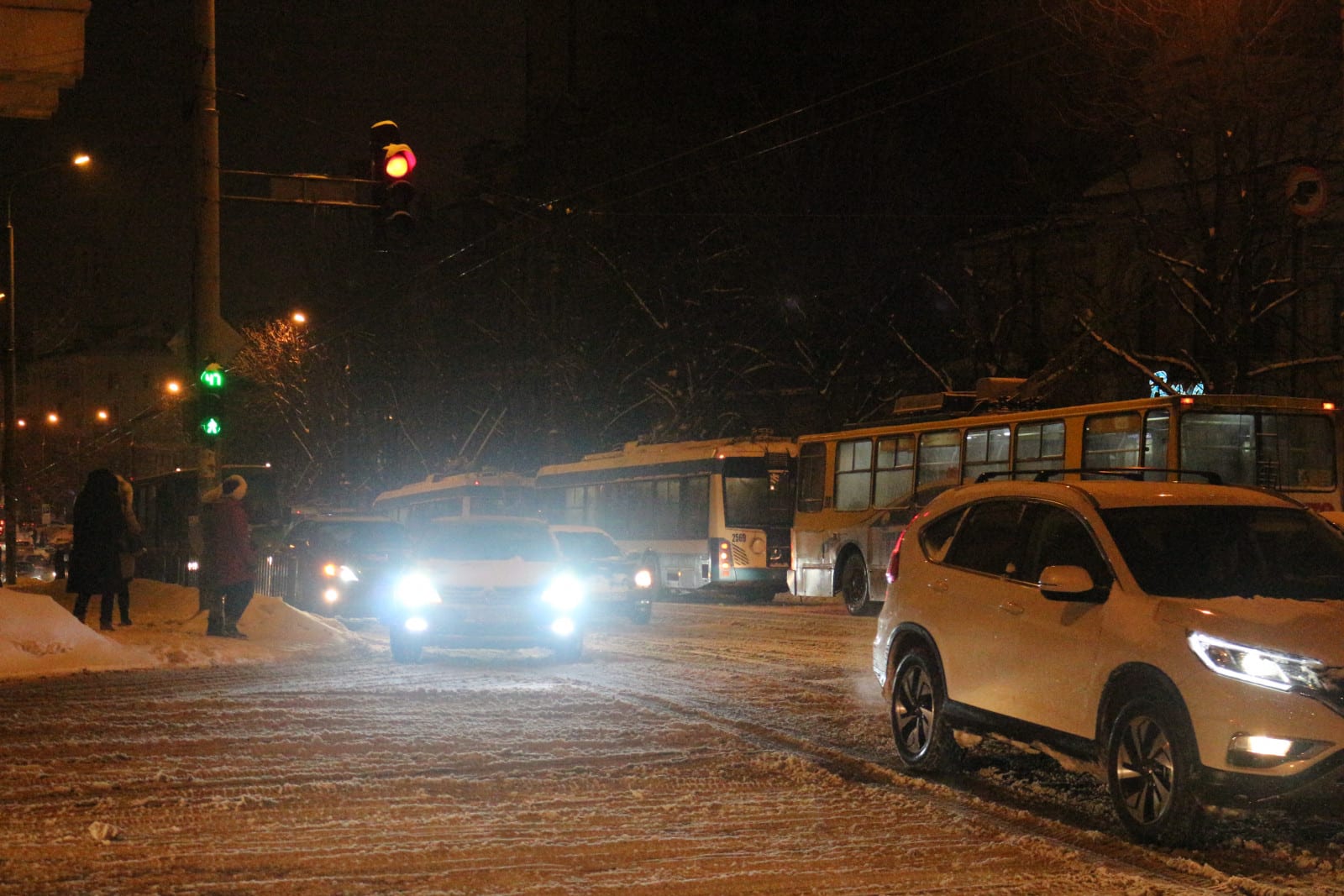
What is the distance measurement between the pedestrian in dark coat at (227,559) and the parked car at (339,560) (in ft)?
14.6

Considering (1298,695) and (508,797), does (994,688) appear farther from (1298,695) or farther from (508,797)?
(508,797)

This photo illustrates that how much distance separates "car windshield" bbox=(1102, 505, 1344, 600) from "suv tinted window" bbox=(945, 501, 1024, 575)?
78 cm

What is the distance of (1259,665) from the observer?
6.67m

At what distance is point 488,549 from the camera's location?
1681cm

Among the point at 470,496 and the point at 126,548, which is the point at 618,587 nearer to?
the point at 126,548

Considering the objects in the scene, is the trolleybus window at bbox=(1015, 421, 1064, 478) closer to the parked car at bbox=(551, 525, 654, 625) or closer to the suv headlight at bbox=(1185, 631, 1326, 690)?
the parked car at bbox=(551, 525, 654, 625)

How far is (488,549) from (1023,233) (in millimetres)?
27446

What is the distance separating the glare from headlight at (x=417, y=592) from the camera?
15625 mm

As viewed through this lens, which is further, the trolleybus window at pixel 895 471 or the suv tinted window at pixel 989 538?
the trolleybus window at pixel 895 471

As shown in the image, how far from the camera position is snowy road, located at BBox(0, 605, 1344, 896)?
643 cm

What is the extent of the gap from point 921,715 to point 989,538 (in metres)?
1.17

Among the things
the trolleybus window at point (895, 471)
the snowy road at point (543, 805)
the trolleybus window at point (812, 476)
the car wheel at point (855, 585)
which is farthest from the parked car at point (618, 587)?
the snowy road at point (543, 805)

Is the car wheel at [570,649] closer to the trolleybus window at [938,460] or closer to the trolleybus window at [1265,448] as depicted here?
the trolleybus window at [1265,448]

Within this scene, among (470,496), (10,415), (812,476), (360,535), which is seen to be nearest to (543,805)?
(360,535)
